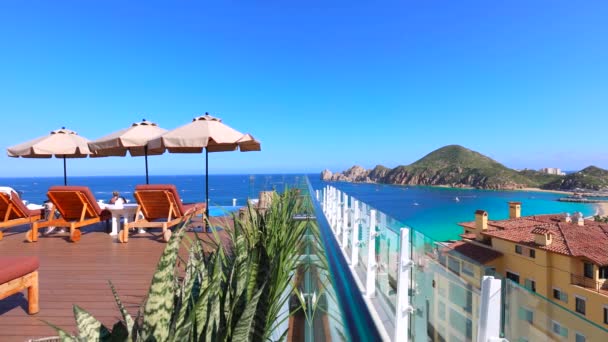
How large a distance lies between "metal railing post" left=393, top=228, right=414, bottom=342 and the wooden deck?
5.23ft

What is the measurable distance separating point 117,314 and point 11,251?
11.9 ft

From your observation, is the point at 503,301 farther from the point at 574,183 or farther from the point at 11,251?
the point at 574,183

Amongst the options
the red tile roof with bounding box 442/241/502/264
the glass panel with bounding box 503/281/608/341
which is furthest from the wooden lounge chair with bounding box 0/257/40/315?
the red tile roof with bounding box 442/241/502/264

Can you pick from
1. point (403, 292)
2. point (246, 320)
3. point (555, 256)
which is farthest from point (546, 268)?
point (246, 320)

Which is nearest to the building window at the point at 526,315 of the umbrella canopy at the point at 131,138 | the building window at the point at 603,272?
the umbrella canopy at the point at 131,138

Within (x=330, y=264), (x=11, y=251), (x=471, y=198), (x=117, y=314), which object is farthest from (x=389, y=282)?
(x=471, y=198)

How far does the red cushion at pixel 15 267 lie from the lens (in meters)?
2.41

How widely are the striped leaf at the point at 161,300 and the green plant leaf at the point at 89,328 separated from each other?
0.57ft

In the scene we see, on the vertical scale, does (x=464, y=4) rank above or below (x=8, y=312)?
above

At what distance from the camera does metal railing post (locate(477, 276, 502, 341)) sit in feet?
3.23

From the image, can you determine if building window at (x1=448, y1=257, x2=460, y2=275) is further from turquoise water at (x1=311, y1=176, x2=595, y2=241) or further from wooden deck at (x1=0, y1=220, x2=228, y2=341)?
turquoise water at (x1=311, y1=176, x2=595, y2=241)

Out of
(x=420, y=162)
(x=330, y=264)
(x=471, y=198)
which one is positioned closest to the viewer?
(x=330, y=264)

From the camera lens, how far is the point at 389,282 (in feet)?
7.95

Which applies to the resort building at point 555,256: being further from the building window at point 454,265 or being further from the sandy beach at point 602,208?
the sandy beach at point 602,208
